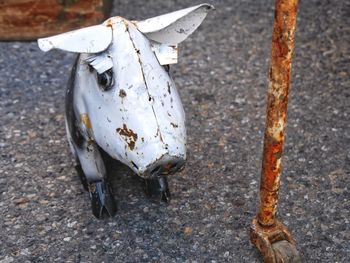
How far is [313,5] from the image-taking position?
132 inches

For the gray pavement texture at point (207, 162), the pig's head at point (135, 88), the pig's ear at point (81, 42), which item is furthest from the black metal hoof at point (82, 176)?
the pig's ear at point (81, 42)

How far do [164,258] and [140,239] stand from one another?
0.11m

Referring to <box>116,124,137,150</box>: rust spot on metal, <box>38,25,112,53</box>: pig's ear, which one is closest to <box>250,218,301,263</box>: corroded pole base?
<box>116,124,137,150</box>: rust spot on metal

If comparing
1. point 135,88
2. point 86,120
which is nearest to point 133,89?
point 135,88

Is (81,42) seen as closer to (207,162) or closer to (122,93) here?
(122,93)

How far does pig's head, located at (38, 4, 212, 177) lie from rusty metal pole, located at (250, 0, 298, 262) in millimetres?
240

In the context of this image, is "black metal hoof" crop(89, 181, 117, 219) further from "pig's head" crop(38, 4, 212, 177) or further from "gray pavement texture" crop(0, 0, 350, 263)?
"pig's head" crop(38, 4, 212, 177)

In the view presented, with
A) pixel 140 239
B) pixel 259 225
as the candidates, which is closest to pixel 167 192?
pixel 140 239

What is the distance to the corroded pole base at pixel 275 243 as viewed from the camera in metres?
1.85

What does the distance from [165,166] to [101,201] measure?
403mm

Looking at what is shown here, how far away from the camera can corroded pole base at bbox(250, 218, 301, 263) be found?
1854 mm

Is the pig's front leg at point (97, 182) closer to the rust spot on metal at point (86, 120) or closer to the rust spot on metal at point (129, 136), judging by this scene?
the rust spot on metal at point (86, 120)

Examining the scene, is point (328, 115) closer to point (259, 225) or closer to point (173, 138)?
point (259, 225)

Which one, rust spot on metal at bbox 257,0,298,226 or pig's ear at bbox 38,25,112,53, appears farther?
pig's ear at bbox 38,25,112,53
